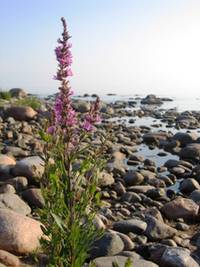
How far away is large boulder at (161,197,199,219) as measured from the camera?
1023cm

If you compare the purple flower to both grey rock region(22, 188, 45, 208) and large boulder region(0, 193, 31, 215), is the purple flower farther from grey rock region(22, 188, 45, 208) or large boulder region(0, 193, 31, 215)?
grey rock region(22, 188, 45, 208)

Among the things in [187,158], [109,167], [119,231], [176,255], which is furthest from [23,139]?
[176,255]

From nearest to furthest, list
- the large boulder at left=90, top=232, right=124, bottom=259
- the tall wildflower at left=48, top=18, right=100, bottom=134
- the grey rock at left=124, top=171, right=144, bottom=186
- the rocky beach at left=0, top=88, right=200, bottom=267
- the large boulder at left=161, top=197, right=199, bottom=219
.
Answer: the tall wildflower at left=48, top=18, right=100, bottom=134 → the rocky beach at left=0, top=88, right=200, bottom=267 → the large boulder at left=90, top=232, right=124, bottom=259 → the large boulder at left=161, top=197, right=199, bottom=219 → the grey rock at left=124, top=171, right=144, bottom=186

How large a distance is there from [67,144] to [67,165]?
24 centimetres

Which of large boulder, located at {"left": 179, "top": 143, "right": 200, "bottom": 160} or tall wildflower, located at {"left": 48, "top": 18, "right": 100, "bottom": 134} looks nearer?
tall wildflower, located at {"left": 48, "top": 18, "right": 100, "bottom": 134}

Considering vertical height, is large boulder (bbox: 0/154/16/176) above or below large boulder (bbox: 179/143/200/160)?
above

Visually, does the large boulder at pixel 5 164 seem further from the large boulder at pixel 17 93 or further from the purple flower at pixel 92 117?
the large boulder at pixel 17 93

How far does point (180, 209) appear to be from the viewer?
1031 centimetres

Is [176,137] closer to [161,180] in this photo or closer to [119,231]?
[161,180]

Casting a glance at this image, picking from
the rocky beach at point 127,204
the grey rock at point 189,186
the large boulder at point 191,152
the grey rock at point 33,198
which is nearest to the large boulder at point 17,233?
the rocky beach at point 127,204

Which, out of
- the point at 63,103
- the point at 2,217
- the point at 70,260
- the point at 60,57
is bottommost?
the point at 2,217

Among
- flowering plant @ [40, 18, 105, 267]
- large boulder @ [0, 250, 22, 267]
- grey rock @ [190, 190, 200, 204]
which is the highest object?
flowering plant @ [40, 18, 105, 267]

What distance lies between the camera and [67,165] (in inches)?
161

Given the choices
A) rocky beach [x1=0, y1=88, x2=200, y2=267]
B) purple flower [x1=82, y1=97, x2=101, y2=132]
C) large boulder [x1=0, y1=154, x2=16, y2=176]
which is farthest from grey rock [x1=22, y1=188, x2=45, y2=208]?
purple flower [x1=82, y1=97, x2=101, y2=132]
